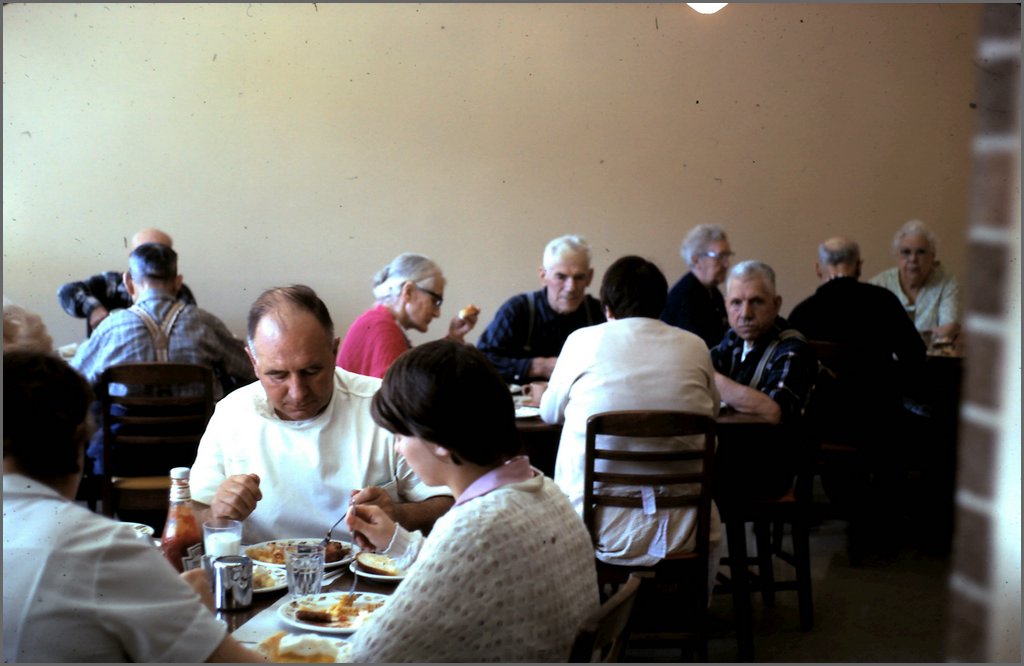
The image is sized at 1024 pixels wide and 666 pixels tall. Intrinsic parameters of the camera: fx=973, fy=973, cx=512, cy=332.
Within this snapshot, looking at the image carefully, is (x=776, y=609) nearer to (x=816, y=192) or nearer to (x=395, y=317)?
(x=395, y=317)

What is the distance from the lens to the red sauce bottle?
69.5 inches

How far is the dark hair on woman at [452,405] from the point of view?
5.05 feet

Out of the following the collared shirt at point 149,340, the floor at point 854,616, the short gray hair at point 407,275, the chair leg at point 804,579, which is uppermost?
the short gray hair at point 407,275

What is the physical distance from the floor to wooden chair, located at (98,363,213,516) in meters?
1.87

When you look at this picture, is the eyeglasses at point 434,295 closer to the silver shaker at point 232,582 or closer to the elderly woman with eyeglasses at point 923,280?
the silver shaker at point 232,582

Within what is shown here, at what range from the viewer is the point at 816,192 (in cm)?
661

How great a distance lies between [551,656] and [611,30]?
543cm

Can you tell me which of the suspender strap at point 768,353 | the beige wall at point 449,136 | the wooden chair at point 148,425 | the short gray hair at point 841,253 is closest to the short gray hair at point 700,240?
the short gray hair at point 841,253

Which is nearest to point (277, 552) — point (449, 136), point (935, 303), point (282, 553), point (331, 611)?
point (282, 553)

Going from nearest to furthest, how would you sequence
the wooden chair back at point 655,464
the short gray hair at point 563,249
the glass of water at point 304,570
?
the glass of water at point 304,570 < the wooden chair back at point 655,464 < the short gray hair at point 563,249

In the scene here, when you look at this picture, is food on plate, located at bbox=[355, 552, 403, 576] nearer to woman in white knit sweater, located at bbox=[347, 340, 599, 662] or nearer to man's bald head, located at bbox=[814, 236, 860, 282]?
woman in white knit sweater, located at bbox=[347, 340, 599, 662]

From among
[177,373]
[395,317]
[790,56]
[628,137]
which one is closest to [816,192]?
[790,56]

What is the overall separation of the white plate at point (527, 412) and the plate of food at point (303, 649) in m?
2.19

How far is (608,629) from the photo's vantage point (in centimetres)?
137
